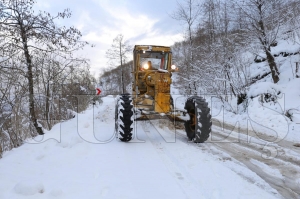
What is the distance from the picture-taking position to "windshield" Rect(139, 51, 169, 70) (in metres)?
7.61

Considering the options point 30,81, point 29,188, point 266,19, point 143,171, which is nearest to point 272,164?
point 143,171

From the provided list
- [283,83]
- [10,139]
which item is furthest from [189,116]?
[283,83]

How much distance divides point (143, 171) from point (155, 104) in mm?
2698

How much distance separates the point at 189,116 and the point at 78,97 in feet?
43.8

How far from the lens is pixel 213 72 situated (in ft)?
46.7

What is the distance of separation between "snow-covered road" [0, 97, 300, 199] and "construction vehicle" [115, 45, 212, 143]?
40 centimetres

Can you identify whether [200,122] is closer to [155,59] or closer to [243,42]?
[155,59]

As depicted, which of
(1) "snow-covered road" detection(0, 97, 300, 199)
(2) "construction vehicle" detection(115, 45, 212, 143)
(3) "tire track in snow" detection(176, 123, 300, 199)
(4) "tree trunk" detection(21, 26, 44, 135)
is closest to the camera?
(1) "snow-covered road" detection(0, 97, 300, 199)

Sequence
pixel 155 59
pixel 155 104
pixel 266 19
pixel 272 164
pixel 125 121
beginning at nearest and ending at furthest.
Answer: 1. pixel 272 164
2. pixel 125 121
3. pixel 155 104
4. pixel 155 59
5. pixel 266 19

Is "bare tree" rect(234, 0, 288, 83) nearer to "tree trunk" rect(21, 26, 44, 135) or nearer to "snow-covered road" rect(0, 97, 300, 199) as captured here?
"snow-covered road" rect(0, 97, 300, 199)

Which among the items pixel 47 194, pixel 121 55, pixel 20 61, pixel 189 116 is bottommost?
pixel 47 194

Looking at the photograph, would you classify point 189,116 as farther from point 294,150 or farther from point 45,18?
point 45,18

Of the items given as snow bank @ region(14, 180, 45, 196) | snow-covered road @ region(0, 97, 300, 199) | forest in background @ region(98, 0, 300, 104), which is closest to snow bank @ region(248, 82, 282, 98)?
forest in background @ region(98, 0, 300, 104)

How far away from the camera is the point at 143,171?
3.88m
